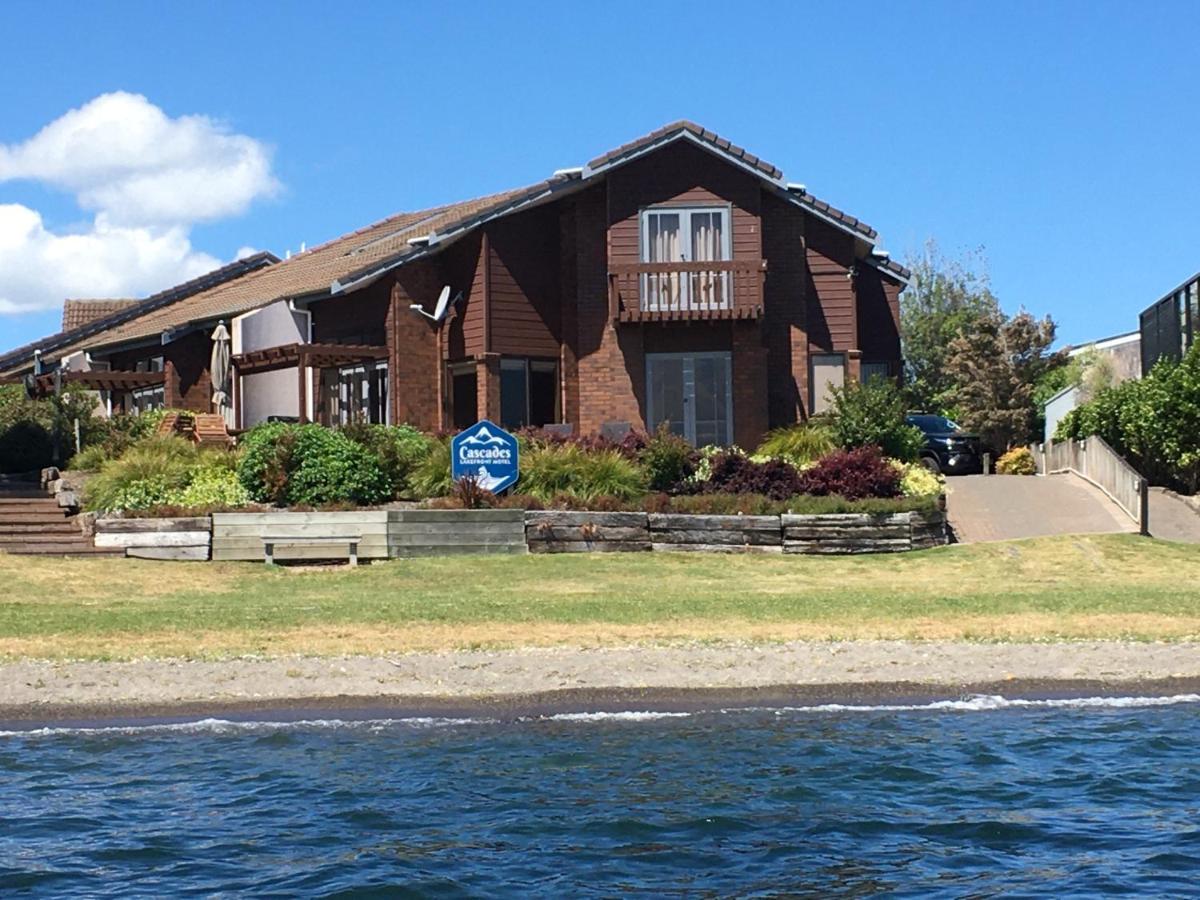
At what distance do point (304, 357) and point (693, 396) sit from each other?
8872 mm

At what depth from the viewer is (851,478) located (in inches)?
1025

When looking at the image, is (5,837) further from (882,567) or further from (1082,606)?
(882,567)

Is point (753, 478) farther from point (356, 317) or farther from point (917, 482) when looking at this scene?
point (356, 317)

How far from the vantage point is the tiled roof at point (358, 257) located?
1300 inches

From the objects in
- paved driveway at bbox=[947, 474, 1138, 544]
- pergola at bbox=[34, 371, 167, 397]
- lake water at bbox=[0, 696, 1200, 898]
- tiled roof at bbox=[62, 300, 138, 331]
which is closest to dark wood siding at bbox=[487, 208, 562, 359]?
paved driveway at bbox=[947, 474, 1138, 544]

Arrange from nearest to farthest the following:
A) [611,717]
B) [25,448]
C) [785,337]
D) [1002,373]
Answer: [611,717] → [25,448] → [785,337] → [1002,373]

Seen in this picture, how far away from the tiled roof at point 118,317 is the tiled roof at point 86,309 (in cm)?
647

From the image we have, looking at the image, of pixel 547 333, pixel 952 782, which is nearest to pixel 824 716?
pixel 952 782

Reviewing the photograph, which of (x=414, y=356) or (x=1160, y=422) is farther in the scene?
(x=414, y=356)

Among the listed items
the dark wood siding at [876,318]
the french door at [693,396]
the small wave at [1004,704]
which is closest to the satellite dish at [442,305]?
the french door at [693,396]

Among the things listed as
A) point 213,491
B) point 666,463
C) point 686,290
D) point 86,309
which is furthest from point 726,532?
point 86,309

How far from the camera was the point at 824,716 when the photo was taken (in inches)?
553

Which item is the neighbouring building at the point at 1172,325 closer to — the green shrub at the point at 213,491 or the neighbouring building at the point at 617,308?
the neighbouring building at the point at 617,308

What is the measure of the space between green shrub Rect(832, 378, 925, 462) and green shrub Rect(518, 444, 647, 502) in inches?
217
